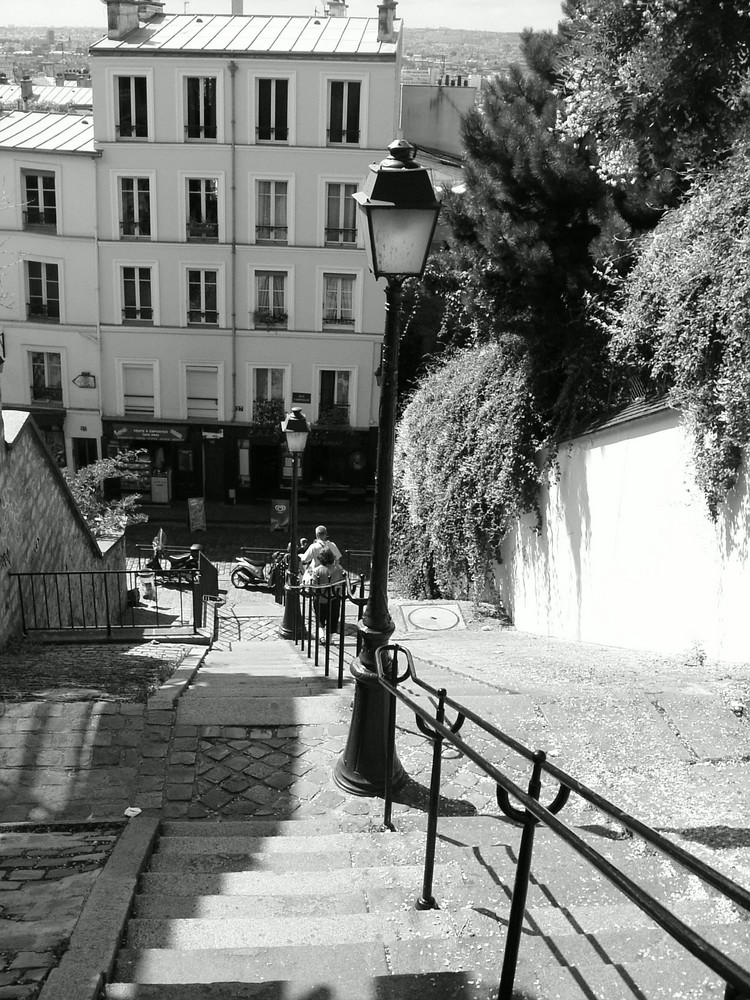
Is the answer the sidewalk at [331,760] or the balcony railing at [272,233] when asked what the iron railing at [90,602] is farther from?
the balcony railing at [272,233]

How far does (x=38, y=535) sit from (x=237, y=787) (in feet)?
21.9

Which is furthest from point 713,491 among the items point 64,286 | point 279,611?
point 64,286

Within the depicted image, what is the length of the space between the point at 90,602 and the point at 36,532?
313 centimetres

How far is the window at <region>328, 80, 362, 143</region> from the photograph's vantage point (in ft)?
74.3

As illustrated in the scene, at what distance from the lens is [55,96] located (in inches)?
1244

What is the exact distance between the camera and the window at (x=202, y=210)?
23.5 metres

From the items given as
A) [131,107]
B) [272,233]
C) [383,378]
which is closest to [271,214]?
[272,233]

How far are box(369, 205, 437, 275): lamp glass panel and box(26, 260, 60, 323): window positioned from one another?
72.3 ft

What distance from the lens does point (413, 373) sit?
2488 cm

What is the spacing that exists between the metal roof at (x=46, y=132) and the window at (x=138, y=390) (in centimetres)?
568

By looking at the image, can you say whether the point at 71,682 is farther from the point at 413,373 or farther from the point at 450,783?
the point at 413,373

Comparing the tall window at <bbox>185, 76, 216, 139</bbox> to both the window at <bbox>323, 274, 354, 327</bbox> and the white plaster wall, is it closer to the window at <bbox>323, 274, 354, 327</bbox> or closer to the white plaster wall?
the window at <bbox>323, 274, 354, 327</bbox>

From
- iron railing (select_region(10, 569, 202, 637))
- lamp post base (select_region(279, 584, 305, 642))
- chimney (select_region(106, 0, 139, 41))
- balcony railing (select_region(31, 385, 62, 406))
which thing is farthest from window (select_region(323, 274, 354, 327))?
lamp post base (select_region(279, 584, 305, 642))

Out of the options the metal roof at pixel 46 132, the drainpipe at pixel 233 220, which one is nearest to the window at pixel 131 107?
the metal roof at pixel 46 132
